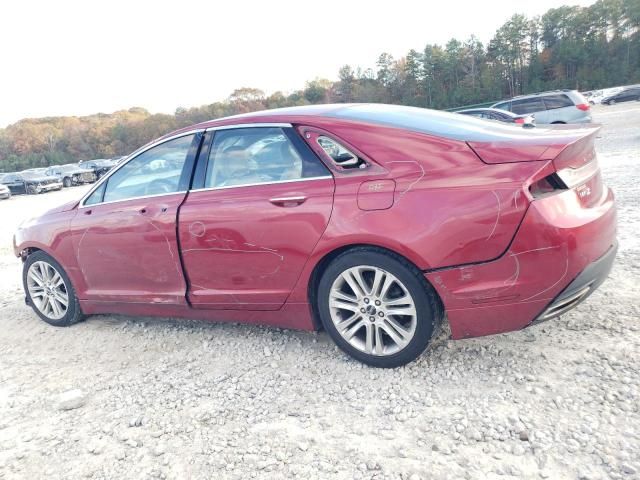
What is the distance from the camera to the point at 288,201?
319 centimetres

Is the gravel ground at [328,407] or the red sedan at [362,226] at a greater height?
the red sedan at [362,226]

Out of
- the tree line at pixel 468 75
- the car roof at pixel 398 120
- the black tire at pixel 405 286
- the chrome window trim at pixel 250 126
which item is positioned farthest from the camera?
the tree line at pixel 468 75

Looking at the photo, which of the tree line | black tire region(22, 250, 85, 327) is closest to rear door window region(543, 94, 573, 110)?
black tire region(22, 250, 85, 327)

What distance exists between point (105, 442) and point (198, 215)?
1.50 meters

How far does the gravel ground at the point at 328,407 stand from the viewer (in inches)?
91.0

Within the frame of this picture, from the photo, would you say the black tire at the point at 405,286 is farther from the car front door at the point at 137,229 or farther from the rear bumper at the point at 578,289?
the car front door at the point at 137,229

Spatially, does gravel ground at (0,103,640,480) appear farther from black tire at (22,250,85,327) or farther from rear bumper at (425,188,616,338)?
black tire at (22,250,85,327)

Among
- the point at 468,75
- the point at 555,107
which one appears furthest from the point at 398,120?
the point at 468,75

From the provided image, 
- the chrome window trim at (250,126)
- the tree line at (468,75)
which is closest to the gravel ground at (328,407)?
the chrome window trim at (250,126)

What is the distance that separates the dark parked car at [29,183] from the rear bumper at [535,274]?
30.5 meters

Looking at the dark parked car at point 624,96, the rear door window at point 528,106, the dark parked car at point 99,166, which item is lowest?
the dark parked car at point 624,96

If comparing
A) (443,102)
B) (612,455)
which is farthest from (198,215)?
(443,102)

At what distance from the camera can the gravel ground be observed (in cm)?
231

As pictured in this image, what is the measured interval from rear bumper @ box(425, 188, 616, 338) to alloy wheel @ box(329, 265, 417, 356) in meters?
0.24
